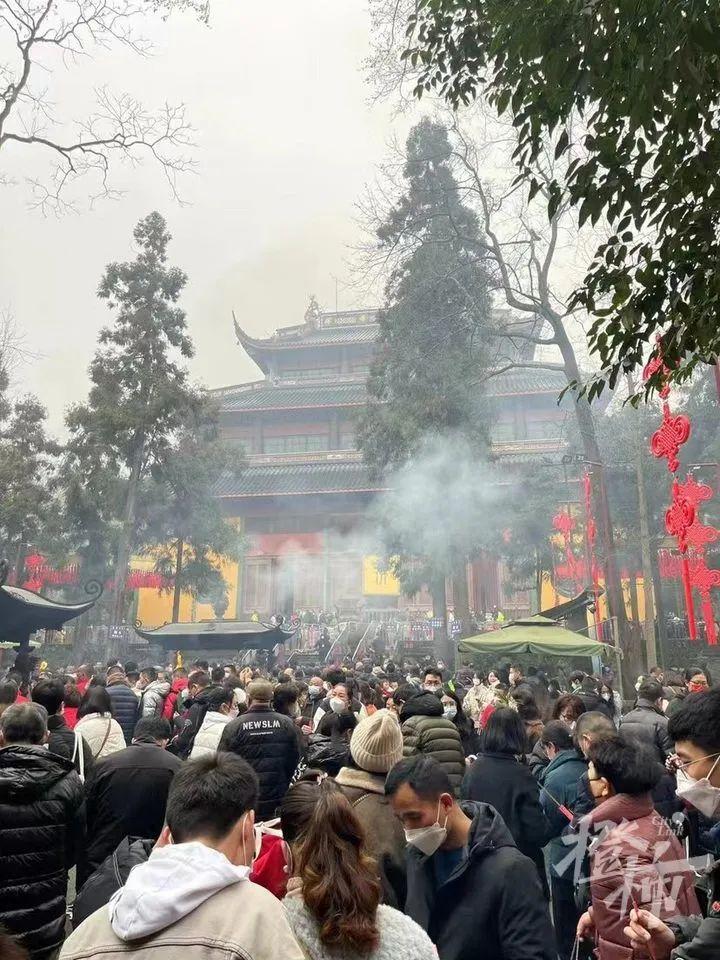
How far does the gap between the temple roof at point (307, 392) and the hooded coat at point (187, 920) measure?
104 ft

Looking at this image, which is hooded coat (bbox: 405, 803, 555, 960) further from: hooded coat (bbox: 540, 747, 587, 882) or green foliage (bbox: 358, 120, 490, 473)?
green foliage (bbox: 358, 120, 490, 473)

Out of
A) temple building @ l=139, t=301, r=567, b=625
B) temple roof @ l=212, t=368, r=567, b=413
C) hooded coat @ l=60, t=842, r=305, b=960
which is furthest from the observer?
temple roof @ l=212, t=368, r=567, b=413

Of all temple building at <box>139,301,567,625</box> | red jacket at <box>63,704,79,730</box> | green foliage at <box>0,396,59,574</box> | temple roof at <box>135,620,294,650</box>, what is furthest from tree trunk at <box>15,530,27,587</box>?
red jacket at <box>63,704,79,730</box>

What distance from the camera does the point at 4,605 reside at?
34.9 ft

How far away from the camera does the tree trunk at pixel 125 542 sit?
21.4 meters

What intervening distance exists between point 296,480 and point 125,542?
11.7 meters

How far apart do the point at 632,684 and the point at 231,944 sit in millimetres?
12966

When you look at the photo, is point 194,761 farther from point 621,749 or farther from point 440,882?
point 621,749

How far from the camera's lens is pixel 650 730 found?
17.1ft

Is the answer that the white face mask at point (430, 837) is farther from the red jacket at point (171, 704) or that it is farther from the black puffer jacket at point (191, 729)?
the red jacket at point (171, 704)

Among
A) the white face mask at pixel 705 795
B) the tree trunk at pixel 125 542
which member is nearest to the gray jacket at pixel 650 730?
the white face mask at pixel 705 795

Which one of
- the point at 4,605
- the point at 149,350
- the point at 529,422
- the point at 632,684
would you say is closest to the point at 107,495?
the point at 149,350

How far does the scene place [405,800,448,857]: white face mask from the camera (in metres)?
2.31

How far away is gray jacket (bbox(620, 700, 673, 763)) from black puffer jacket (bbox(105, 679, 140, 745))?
4.29 m
